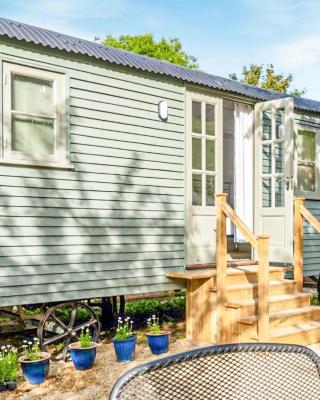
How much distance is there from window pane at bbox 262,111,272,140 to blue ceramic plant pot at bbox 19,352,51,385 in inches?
182

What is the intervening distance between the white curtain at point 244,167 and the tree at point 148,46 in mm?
20380

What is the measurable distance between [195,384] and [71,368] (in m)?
4.04

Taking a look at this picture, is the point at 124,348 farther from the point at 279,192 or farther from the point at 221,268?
the point at 279,192

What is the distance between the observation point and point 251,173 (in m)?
7.82

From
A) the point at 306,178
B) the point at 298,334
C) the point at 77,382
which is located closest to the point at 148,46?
the point at 306,178

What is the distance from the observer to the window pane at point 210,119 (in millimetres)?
7127

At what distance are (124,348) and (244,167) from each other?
345 centimetres

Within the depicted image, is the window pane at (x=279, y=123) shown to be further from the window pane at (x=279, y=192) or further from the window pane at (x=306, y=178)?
the window pane at (x=306, y=178)

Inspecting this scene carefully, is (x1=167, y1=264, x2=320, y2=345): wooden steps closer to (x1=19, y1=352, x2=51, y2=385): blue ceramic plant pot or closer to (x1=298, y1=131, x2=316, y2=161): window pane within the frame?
(x1=19, y1=352, x2=51, y2=385): blue ceramic plant pot

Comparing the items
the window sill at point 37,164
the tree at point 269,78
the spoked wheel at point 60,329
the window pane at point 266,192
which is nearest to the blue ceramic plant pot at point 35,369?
the spoked wheel at point 60,329

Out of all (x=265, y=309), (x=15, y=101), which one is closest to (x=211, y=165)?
(x=265, y=309)

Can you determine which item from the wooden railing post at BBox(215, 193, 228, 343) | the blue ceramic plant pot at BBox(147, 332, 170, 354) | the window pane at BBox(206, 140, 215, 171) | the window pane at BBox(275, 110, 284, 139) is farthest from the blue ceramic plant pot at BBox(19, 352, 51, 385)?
the window pane at BBox(275, 110, 284, 139)

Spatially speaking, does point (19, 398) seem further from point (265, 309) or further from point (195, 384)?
point (195, 384)

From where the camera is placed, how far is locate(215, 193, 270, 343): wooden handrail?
18.7ft
